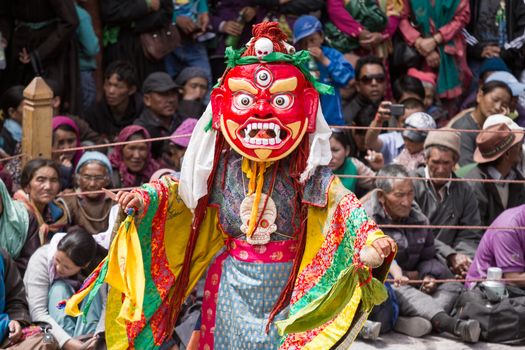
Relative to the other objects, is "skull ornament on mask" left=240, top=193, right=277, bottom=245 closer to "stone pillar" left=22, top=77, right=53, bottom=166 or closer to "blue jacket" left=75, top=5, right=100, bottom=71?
"stone pillar" left=22, top=77, right=53, bottom=166

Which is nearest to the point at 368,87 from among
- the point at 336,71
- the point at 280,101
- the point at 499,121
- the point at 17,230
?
the point at 336,71

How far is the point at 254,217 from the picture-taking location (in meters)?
7.58

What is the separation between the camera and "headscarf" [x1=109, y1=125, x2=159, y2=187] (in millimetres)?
10227

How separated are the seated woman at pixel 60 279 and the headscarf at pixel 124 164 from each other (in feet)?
5.45

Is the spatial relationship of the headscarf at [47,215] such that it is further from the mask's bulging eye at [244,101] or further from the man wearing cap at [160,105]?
the mask's bulging eye at [244,101]

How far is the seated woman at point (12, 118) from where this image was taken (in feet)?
33.8

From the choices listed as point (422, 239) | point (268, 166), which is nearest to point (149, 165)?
point (422, 239)

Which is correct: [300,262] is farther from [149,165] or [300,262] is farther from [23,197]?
[149,165]

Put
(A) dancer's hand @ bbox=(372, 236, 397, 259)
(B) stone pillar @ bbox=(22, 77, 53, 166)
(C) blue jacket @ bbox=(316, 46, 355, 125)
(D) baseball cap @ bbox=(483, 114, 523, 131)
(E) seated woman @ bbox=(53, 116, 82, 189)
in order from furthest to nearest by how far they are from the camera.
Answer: (C) blue jacket @ bbox=(316, 46, 355, 125) < (D) baseball cap @ bbox=(483, 114, 523, 131) < (E) seated woman @ bbox=(53, 116, 82, 189) < (B) stone pillar @ bbox=(22, 77, 53, 166) < (A) dancer's hand @ bbox=(372, 236, 397, 259)

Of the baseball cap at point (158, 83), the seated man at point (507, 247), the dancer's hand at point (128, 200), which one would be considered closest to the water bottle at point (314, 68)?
the baseball cap at point (158, 83)

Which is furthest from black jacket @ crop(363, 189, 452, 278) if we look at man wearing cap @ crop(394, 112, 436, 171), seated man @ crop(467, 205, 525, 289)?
man wearing cap @ crop(394, 112, 436, 171)

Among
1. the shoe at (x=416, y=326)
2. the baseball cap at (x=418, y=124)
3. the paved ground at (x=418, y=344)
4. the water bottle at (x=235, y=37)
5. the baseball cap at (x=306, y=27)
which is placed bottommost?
the paved ground at (x=418, y=344)

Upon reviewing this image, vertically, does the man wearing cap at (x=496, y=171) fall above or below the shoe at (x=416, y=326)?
above

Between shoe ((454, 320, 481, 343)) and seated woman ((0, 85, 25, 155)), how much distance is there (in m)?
3.42
